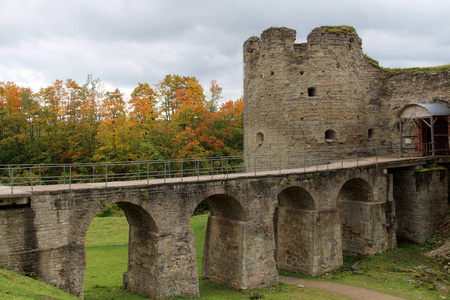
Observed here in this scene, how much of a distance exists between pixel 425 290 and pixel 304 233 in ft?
17.0

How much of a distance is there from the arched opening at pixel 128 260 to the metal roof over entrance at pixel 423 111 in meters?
16.3

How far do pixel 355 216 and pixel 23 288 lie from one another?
51.7 feet

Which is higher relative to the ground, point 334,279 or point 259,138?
point 259,138

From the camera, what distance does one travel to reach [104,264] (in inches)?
812

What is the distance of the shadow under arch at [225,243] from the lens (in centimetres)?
1587

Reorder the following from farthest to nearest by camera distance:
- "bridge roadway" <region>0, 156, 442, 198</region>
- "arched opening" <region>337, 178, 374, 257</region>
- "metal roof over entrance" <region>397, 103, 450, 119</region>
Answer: "metal roof over entrance" <region>397, 103, 450, 119</region>
"arched opening" <region>337, 178, 374, 257</region>
"bridge roadway" <region>0, 156, 442, 198</region>

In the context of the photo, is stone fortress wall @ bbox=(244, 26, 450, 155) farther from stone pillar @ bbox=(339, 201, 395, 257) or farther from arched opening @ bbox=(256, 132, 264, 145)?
stone pillar @ bbox=(339, 201, 395, 257)

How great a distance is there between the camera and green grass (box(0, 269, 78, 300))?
9000 mm

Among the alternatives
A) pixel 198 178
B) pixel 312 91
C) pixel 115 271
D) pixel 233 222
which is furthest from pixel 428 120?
pixel 115 271

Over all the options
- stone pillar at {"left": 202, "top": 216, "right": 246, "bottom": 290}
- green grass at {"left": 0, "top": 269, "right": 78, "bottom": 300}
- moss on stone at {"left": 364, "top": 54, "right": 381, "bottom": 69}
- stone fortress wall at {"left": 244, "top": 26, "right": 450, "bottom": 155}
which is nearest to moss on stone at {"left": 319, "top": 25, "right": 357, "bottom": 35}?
stone fortress wall at {"left": 244, "top": 26, "right": 450, "bottom": 155}

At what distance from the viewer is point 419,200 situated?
2144 centimetres

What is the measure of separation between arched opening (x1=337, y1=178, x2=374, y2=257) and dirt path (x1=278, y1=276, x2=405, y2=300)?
4.17 meters

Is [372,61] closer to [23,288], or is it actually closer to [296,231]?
[296,231]

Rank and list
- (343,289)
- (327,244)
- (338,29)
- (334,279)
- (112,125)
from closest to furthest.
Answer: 1. (343,289)
2. (334,279)
3. (327,244)
4. (338,29)
5. (112,125)
